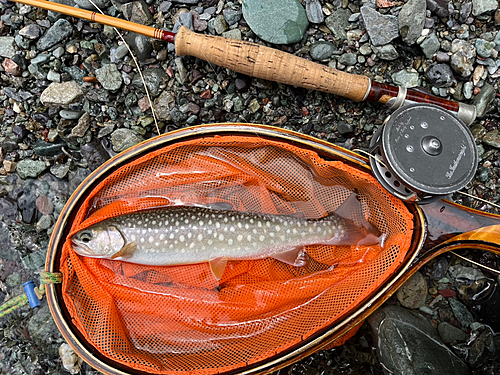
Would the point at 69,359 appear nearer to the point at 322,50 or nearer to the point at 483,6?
the point at 322,50

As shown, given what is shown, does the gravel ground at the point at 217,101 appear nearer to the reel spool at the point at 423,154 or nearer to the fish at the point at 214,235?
the reel spool at the point at 423,154

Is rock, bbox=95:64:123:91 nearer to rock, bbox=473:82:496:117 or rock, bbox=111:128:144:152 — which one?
rock, bbox=111:128:144:152

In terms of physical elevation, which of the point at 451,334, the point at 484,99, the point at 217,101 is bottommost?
the point at 451,334

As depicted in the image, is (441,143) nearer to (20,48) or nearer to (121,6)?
(121,6)

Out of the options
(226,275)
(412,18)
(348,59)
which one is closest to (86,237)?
(226,275)

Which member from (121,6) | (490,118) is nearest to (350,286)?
(490,118)

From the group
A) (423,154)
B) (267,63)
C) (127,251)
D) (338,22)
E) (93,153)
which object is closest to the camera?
(423,154)

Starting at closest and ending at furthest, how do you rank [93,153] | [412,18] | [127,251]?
[127,251], [412,18], [93,153]
